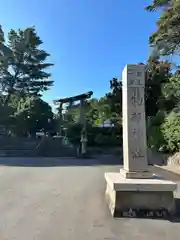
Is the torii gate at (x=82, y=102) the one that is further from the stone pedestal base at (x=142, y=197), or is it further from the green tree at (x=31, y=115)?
the stone pedestal base at (x=142, y=197)

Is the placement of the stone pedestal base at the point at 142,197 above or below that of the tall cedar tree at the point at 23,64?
below

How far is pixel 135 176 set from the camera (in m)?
6.41

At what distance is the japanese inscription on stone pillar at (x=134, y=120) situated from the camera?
656 cm

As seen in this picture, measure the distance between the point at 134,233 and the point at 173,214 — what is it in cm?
137

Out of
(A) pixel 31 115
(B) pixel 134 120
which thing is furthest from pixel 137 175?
(A) pixel 31 115

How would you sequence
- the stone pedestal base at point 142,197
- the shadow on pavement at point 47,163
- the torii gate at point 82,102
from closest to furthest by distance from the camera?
the stone pedestal base at point 142,197 → the shadow on pavement at point 47,163 → the torii gate at point 82,102

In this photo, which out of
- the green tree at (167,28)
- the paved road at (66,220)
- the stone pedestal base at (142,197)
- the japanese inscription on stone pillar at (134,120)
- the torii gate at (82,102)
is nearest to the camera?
the paved road at (66,220)

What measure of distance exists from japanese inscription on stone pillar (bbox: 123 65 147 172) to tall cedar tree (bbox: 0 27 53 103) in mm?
36980

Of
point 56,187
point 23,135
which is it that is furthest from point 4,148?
point 56,187

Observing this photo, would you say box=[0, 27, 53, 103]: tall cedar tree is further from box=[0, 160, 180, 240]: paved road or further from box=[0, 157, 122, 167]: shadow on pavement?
box=[0, 160, 180, 240]: paved road

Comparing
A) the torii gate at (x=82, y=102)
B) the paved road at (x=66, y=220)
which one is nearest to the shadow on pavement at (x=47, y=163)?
the torii gate at (x=82, y=102)

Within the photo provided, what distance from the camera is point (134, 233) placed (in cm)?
473

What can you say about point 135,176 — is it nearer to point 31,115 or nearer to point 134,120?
point 134,120

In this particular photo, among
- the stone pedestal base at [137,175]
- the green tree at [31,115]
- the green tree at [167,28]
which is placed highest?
the green tree at [167,28]
